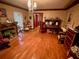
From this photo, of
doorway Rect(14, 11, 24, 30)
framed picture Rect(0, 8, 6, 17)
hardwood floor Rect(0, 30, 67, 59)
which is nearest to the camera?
hardwood floor Rect(0, 30, 67, 59)

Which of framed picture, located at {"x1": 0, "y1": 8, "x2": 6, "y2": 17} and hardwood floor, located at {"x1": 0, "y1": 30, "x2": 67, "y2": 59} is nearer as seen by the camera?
hardwood floor, located at {"x1": 0, "y1": 30, "x2": 67, "y2": 59}

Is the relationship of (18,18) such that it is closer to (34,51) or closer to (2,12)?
(2,12)

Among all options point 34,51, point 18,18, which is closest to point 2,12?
point 18,18

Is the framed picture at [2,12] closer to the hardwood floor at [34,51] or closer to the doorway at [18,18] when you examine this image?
the doorway at [18,18]

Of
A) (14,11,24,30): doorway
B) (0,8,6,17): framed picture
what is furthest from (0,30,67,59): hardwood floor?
(14,11,24,30): doorway

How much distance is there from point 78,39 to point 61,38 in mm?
1669

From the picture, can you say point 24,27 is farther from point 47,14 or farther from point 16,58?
point 16,58

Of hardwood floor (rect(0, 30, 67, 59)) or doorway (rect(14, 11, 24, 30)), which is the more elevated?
doorway (rect(14, 11, 24, 30))

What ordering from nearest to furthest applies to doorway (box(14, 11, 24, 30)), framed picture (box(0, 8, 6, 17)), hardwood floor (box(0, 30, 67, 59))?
hardwood floor (box(0, 30, 67, 59)) < framed picture (box(0, 8, 6, 17)) < doorway (box(14, 11, 24, 30))

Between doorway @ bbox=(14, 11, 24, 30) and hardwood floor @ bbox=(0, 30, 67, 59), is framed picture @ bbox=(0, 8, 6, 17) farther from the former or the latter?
hardwood floor @ bbox=(0, 30, 67, 59)

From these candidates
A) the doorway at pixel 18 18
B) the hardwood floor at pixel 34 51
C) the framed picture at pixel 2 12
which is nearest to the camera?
the hardwood floor at pixel 34 51

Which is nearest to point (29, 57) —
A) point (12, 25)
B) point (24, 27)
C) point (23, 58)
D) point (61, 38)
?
point (23, 58)

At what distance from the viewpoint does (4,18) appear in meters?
4.76

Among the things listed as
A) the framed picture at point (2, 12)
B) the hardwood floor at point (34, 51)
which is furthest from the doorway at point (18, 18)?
the hardwood floor at point (34, 51)
